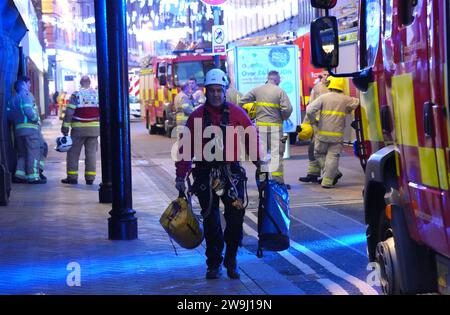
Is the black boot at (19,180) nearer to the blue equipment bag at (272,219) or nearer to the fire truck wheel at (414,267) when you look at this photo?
the blue equipment bag at (272,219)

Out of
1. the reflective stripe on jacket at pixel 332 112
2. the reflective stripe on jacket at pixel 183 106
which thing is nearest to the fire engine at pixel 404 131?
the reflective stripe on jacket at pixel 332 112

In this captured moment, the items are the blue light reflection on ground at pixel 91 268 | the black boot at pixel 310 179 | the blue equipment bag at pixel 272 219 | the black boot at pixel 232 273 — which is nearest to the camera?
the blue light reflection on ground at pixel 91 268

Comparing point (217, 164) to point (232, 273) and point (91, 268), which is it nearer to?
point (232, 273)

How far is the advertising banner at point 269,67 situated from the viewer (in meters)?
19.9

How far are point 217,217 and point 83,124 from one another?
24.9 feet

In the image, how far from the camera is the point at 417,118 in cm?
477

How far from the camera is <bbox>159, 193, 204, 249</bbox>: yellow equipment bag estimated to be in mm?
7219

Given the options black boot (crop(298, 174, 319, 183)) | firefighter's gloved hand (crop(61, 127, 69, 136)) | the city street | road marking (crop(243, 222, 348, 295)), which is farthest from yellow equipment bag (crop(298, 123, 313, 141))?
firefighter's gloved hand (crop(61, 127, 69, 136))

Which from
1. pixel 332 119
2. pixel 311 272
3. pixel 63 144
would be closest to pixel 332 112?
pixel 332 119

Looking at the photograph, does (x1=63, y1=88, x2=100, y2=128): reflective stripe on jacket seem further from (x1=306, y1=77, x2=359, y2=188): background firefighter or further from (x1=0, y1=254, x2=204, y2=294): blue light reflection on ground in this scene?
(x1=0, y1=254, x2=204, y2=294): blue light reflection on ground

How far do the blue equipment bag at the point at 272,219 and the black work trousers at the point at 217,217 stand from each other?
0.18 meters

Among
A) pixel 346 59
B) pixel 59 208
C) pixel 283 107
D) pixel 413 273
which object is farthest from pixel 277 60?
pixel 413 273

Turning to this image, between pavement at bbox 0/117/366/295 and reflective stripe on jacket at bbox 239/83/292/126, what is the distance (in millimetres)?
2167
